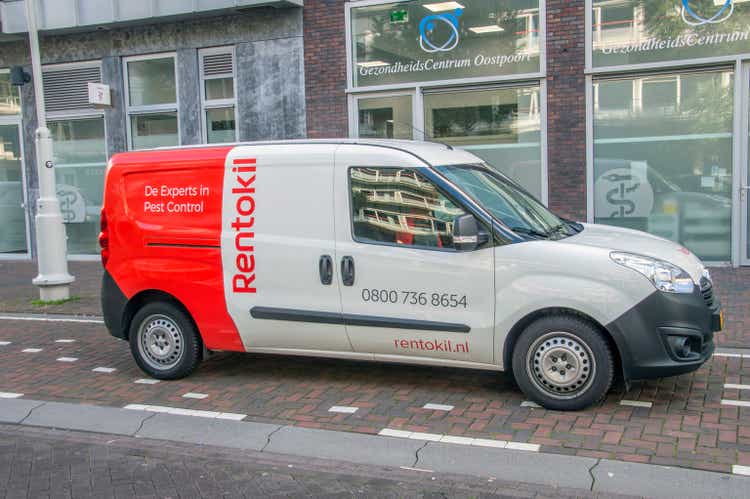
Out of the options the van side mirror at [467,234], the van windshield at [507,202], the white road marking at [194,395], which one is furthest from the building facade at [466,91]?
the white road marking at [194,395]

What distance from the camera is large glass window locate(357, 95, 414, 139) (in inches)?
539

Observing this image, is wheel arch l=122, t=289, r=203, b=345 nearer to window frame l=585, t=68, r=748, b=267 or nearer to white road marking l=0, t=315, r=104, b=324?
white road marking l=0, t=315, r=104, b=324

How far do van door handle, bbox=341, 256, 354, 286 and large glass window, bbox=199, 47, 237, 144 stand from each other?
9337 mm

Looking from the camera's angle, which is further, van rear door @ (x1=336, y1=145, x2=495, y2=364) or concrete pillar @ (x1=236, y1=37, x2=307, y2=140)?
concrete pillar @ (x1=236, y1=37, x2=307, y2=140)

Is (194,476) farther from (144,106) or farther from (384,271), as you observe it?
(144,106)

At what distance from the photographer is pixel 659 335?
534 centimetres

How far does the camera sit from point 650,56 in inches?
469

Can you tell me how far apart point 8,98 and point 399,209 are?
528 inches

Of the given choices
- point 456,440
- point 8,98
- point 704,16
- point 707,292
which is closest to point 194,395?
point 456,440

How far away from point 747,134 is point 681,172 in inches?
41.6

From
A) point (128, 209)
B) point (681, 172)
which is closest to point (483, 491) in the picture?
point (128, 209)

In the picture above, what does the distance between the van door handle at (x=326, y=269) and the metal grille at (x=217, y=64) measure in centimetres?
945

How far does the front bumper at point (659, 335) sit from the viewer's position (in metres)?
5.34

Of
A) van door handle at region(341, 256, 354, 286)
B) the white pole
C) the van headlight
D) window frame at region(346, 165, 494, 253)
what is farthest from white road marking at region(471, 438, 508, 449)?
the white pole
